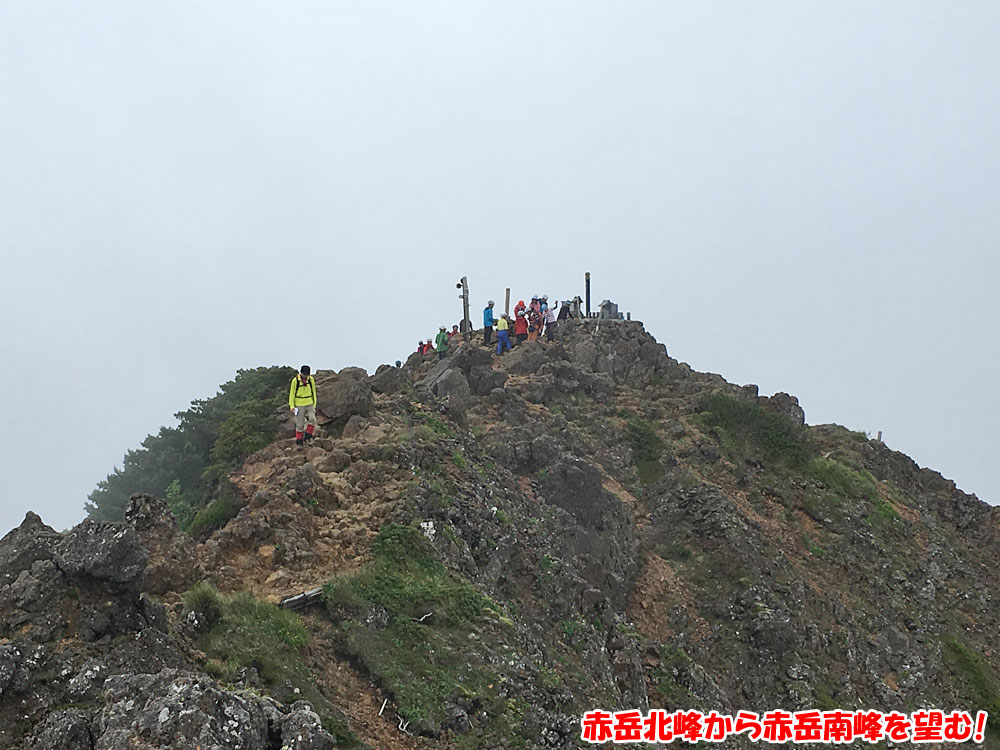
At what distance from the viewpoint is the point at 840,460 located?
29.0 metres

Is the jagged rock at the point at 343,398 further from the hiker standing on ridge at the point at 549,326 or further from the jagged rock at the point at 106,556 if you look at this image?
the hiker standing on ridge at the point at 549,326

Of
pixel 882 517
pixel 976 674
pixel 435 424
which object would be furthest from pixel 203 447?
pixel 976 674

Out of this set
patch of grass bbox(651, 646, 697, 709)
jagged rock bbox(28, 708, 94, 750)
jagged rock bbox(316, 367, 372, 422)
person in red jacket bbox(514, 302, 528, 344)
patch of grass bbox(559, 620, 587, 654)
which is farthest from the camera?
person in red jacket bbox(514, 302, 528, 344)

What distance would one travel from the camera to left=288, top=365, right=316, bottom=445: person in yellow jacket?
50.9ft

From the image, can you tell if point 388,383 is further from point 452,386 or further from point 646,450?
point 646,450

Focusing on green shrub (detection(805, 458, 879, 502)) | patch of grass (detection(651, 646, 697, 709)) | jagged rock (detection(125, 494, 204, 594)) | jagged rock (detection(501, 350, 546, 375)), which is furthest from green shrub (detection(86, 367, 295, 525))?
green shrub (detection(805, 458, 879, 502))

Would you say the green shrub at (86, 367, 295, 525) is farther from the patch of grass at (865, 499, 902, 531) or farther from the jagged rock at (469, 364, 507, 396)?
the patch of grass at (865, 499, 902, 531)

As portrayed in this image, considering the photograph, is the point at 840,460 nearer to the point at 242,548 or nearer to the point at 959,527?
the point at 959,527

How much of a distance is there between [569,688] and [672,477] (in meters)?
12.7

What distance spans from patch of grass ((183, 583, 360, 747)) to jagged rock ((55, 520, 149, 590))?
152 cm

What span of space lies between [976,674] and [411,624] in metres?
18.5

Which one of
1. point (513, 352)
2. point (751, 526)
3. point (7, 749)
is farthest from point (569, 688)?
point (513, 352)

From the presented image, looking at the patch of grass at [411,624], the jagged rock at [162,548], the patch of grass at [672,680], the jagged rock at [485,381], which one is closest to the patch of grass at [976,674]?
the patch of grass at [672,680]

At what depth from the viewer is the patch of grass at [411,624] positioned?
32.1 feet
